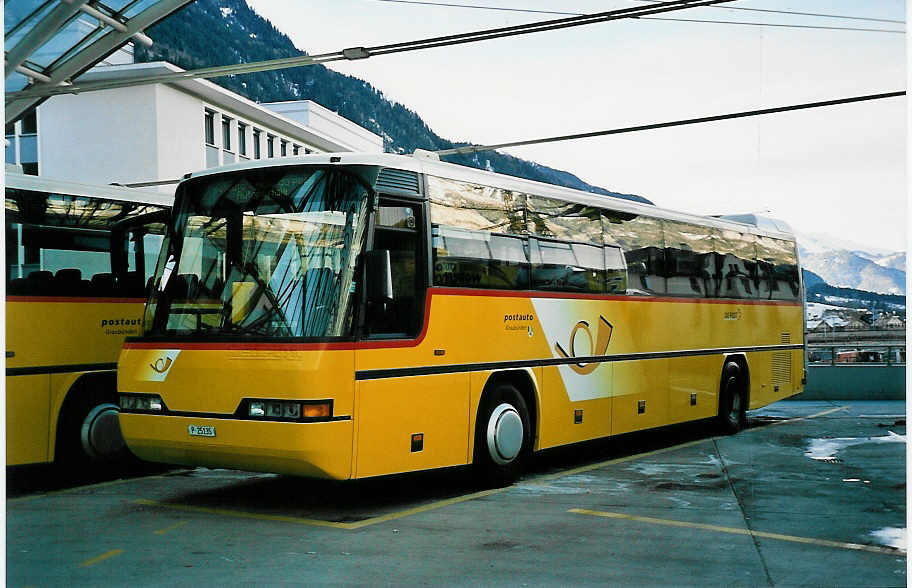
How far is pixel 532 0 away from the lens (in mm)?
15250

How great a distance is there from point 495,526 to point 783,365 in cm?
1081

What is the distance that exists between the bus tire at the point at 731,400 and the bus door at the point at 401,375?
23.0 feet

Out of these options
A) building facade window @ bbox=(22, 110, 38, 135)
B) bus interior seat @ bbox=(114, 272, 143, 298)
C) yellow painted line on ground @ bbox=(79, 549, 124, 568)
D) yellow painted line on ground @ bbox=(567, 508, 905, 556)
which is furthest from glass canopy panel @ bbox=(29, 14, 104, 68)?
building facade window @ bbox=(22, 110, 38, 135)

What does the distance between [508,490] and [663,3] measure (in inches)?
206

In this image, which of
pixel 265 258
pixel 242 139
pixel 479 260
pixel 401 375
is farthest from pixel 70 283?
pixel 242 139

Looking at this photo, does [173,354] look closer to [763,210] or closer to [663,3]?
[663,3]

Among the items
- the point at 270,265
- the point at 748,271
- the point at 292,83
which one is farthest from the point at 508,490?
the point at 292,83

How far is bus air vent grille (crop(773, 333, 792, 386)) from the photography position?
717 inches

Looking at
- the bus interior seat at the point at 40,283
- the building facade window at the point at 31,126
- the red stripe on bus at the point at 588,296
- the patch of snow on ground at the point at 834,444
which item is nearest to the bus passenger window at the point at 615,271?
the red stripe on bus at the point at 588,296

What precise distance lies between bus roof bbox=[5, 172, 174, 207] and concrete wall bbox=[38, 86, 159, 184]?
2728 centimetres

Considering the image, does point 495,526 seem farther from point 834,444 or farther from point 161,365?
point 834,444

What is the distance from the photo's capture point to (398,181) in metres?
10.1

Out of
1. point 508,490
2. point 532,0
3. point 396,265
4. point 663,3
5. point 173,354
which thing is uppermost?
point 532,0

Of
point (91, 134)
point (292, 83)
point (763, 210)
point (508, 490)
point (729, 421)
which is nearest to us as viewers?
point (508, 490)
